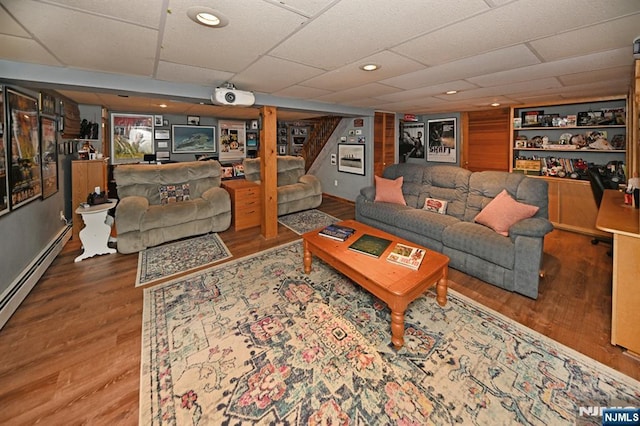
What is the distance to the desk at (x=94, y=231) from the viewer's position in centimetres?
340

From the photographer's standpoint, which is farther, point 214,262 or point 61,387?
point 214,262

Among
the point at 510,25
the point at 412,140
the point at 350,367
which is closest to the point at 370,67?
the point at 510,25

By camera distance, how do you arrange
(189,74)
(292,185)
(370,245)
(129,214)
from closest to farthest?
(370,245), (189,74), (129,214), (292,185)

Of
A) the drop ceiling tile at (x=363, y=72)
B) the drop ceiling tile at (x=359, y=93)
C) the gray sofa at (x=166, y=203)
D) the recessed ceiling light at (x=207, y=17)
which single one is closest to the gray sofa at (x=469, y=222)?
the drop ceiling tile at (x=359, y=93)

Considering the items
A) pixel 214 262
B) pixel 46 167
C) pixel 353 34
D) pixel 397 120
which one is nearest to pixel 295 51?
pixel 353 34

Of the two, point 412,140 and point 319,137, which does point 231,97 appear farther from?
point 412,140

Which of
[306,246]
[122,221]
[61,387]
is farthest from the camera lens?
[122,221]

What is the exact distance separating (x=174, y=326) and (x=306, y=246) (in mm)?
1401

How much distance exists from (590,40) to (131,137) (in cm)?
721

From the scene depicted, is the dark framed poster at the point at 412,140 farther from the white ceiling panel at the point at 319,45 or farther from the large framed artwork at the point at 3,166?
the large framed artwork at the point at 3,166

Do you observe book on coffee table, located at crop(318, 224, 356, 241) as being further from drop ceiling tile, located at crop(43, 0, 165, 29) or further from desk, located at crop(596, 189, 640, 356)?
drop ceiling tile, located at crop(43, 0, 165, 29)

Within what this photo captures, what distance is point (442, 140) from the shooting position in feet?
20.1

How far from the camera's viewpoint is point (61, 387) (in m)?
1.62

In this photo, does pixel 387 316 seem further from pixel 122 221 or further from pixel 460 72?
pixel 122 221
